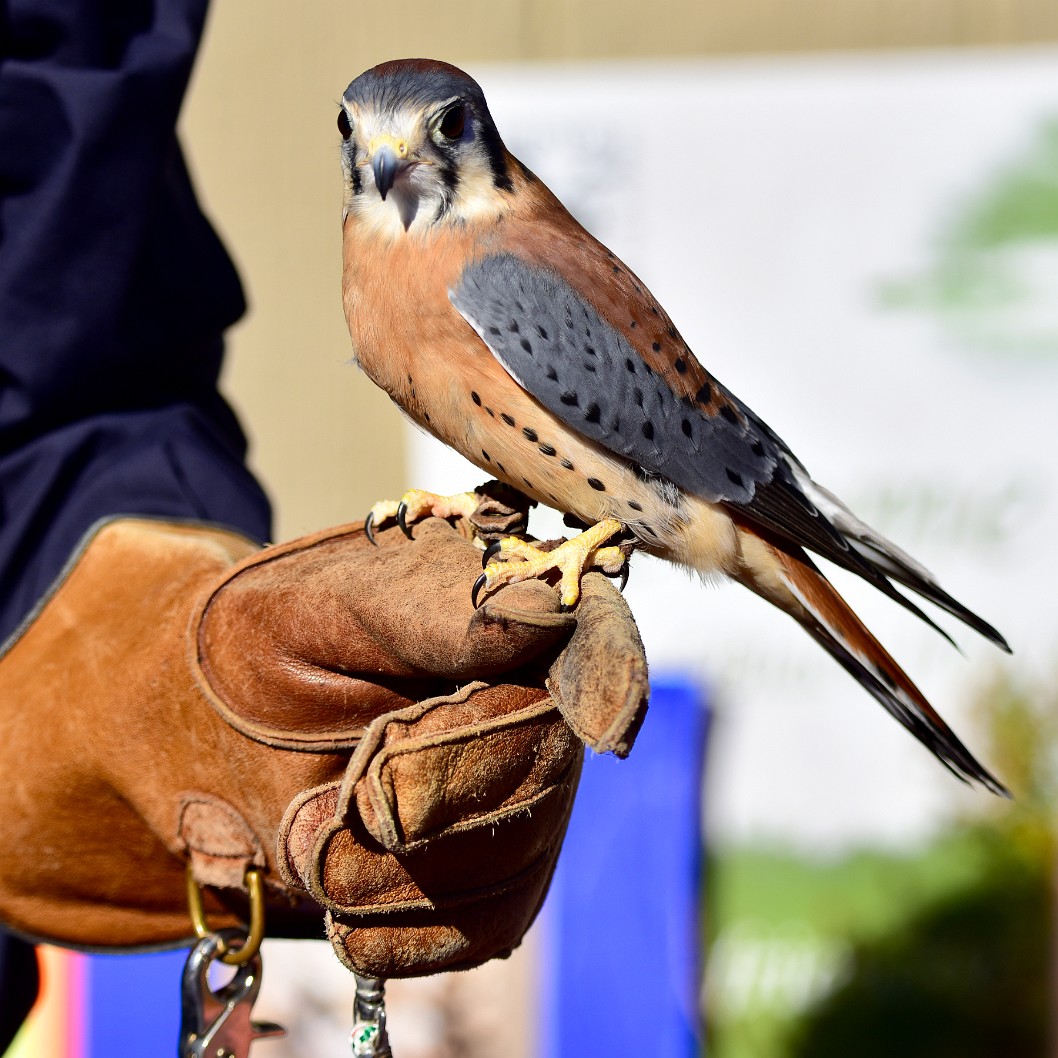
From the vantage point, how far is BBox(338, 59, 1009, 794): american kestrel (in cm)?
217

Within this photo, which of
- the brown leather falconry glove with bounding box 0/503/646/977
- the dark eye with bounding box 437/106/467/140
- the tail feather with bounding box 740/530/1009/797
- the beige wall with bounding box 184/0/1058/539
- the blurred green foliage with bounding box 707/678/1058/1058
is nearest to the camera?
the brown leather falconry glove with bounding box 0/503/646/977

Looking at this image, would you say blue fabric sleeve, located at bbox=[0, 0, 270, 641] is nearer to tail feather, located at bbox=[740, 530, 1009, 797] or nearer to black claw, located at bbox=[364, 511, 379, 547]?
black claw, located at bbox=[364, 511, 379, 547]

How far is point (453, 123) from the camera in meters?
2.23

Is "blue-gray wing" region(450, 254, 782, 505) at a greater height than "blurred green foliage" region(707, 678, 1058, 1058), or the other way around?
"blue-gray wing" region(450, 254, 782, 505)

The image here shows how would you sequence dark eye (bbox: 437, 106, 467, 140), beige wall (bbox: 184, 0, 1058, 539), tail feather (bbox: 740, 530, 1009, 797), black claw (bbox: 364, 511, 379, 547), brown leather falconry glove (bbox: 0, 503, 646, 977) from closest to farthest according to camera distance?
brown leather falconry glove (bbox: 0, 503, 646, 977)
black claw (bbox: 364, 511, 379, 547)
dark eye (bbox: 437, 106, 467, 140)
tail feather (bbox: 740, 530, 1009, 797)
beige wall (bbox: 184, 0, 1058, 539)

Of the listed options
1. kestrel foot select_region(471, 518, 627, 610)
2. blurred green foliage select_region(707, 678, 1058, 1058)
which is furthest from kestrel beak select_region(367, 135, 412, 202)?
blurred green foliage select_region(707, 678, 1058, 1058)

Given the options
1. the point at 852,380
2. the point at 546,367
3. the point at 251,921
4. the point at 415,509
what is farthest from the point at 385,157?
the point at 852,380

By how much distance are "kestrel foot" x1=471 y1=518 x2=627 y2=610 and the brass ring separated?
0.58 meters

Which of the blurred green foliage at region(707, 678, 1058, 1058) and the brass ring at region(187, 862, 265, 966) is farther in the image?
the blurred green foliage at region(707, 678, 1058, 1058)

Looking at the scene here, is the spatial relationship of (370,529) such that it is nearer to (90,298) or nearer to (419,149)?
(419,149)

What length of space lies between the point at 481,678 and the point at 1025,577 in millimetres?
3674

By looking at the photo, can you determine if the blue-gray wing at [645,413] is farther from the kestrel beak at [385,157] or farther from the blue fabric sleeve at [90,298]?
the blue fabric sleeve at [90,298]

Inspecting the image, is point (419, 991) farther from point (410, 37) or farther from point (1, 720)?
point (410, 37)

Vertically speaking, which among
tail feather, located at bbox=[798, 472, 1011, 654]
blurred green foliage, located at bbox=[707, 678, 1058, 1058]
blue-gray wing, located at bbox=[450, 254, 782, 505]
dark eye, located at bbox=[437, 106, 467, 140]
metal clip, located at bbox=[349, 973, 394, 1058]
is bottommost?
blurred green foliage, located at bbox=[707, 678, 1058, 1058]
